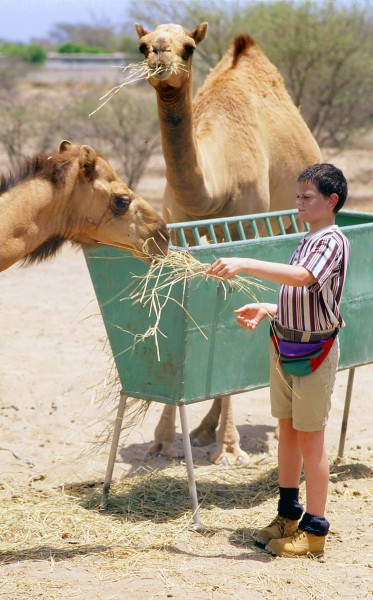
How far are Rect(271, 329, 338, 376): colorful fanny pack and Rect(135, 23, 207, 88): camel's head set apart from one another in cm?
200

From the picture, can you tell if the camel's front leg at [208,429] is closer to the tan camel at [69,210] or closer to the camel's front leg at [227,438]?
the camel's front leg at [227,438]

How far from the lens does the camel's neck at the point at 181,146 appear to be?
5872 millimetres

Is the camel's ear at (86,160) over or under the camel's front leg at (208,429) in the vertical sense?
over

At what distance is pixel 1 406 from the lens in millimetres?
6879

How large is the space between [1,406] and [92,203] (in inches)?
114

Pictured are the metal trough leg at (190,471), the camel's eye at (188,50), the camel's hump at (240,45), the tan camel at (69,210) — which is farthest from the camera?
the camel's hump at (240,45)

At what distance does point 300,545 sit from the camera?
4.44 meters

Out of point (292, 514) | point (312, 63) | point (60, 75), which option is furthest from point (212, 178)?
point (60, 75)

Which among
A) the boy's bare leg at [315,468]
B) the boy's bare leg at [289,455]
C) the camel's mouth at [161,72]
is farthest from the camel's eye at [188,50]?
the boy's bare leg at [315,468]

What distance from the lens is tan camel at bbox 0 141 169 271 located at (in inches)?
166

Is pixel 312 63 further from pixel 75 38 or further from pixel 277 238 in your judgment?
pixel 75 38

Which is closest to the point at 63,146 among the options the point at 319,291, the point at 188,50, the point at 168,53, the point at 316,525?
the point at 319,291

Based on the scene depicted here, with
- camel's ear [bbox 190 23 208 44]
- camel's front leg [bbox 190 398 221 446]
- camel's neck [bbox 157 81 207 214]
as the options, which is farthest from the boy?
camel's ear [bbox 190 23 208 44]

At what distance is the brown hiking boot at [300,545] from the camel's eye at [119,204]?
1662 millimetres
